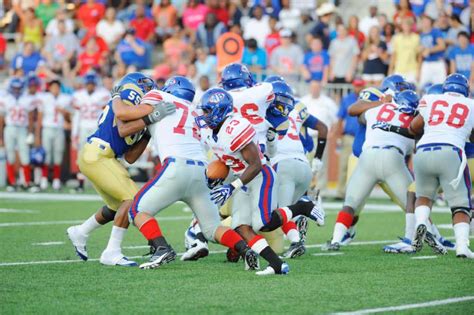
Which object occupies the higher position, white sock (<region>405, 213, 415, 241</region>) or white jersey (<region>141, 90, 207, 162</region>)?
white jersey (<region>141, 90, 207, 162</region>)

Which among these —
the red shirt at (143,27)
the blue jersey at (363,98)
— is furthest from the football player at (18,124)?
the blue jersey at (363,98)

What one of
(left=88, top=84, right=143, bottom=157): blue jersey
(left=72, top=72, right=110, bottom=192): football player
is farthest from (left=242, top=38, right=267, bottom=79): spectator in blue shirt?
(left=88, top=84, right=143, bottom=157): blue jersey

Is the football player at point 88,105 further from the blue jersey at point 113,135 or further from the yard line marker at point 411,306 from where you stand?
the yard line marker at point 411,306

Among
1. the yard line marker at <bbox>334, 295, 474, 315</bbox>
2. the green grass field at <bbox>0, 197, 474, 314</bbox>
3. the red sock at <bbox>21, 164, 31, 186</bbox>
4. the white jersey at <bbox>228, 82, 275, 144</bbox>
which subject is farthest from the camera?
the red sock at <bbox>21, 164, 31, 186</bbox>

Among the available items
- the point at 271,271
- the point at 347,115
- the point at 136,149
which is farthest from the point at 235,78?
the point at 347,115

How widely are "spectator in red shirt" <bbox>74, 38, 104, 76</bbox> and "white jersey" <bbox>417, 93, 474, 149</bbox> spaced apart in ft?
38.2

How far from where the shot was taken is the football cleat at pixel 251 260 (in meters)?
7.95

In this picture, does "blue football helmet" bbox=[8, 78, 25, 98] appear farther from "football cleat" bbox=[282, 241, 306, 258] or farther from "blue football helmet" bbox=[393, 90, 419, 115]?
"football cleat" bbox=[282, 241, 306, 258]

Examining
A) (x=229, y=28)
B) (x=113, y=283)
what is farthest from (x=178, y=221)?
(x=229, y=28)

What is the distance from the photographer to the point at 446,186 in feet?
29.7

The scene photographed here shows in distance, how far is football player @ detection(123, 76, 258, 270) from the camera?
798 centimetres

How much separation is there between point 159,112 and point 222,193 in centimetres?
85

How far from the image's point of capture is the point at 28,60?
1983 cm

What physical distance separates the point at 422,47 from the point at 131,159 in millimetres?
9159
